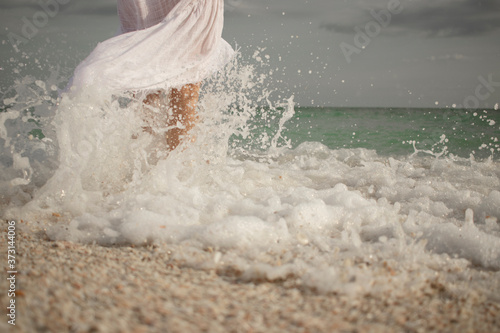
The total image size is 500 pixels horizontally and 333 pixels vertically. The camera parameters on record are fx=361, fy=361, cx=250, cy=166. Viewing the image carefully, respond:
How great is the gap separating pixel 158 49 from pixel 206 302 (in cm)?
176

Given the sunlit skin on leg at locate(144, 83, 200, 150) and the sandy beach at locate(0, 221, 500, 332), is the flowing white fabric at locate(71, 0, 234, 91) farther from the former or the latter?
the sandy beach at locate(0, 221, 500, 332)

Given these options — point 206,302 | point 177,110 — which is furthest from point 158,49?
point 206,302

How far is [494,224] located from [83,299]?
2230 mm

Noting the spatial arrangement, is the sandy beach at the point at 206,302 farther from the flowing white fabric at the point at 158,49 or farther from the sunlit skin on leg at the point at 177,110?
the sunlit skin on leg at the point at 177,110

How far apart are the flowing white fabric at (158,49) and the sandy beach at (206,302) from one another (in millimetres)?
1166

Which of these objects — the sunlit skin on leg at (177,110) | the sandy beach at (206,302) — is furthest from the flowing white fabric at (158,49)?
the sandy beach at (206,302)

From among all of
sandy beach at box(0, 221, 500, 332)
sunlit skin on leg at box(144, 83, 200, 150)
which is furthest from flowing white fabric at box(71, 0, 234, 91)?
sandy beach at box(0, 221, 500, 332)

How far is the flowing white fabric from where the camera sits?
87.0 inches

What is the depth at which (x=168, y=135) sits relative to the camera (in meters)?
2.67

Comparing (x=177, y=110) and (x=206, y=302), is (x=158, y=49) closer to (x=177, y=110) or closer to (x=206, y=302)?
(x=177, y=110)

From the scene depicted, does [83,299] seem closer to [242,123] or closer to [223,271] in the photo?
[223,271]

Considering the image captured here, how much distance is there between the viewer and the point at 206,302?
115 centimetres

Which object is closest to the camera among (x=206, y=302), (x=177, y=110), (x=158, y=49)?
(x=206, y=302)

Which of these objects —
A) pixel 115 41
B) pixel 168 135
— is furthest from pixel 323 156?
pixel 115 41
